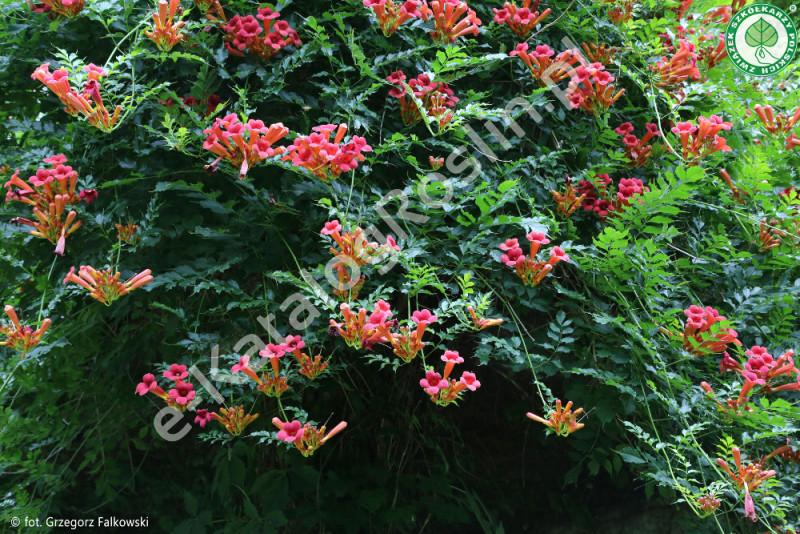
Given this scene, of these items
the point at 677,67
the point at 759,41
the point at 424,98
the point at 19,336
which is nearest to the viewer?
the point at 19,336

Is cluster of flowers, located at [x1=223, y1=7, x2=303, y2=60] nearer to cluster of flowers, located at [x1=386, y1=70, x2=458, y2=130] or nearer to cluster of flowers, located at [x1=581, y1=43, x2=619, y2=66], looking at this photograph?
cluster of flowers, located at [x1=386, y1=70, x2=458, y2=130]

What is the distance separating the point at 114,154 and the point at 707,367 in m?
2.37

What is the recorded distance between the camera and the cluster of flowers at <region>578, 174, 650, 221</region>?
2244mm

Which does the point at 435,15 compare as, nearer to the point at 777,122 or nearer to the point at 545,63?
the point at 545,63

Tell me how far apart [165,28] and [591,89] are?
1521 millimetres

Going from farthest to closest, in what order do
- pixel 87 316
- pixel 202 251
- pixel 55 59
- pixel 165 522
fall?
pixel 165 522 < pixel 87 316 < pixel 55 59 < pixel 202 251

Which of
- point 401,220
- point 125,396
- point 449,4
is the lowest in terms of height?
point 125,396

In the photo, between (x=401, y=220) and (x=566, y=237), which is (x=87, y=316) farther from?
(x=566, y=237)

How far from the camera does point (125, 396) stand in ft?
8.89

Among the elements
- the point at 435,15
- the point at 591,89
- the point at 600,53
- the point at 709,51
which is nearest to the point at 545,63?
the point at 591,89

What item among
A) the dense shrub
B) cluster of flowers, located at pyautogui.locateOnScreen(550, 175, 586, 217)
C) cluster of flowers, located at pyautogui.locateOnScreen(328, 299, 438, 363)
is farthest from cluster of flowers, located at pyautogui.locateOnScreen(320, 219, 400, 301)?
cluster of flowers, located at pyautogui.locateOnScreen(550, 175, 586, 217)

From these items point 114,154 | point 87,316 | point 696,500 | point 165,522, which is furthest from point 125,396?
point 696,500

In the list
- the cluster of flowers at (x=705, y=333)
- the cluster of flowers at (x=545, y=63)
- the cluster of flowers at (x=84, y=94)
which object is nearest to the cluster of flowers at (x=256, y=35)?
the cluster of flowers at (x=84, y=94)

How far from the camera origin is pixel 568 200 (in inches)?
87.4
